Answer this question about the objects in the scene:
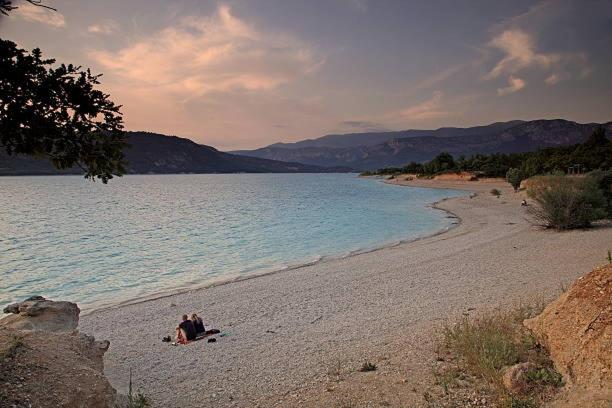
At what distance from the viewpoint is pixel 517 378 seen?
18.6 feet

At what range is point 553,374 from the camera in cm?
571

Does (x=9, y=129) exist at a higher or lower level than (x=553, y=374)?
higher

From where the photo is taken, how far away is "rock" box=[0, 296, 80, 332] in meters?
7.41

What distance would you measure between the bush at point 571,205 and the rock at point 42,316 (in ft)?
76.5

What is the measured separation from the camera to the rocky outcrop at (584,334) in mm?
4961

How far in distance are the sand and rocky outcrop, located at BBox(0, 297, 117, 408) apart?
1.87 meters

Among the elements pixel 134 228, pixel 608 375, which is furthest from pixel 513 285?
pixel 134 228

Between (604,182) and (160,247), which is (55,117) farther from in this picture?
(604,182)

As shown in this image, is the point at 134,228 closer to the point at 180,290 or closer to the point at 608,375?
the point at 180,290

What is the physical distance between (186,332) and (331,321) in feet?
12.2

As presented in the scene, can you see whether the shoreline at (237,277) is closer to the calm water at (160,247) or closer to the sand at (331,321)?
the calm water at (160,247)

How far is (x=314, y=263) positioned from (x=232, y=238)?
461 inches

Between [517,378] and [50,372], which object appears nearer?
[50,372]

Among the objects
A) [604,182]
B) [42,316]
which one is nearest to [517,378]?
[42,316]
